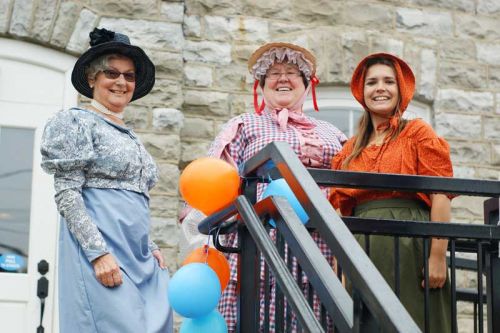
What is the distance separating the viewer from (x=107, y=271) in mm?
3258

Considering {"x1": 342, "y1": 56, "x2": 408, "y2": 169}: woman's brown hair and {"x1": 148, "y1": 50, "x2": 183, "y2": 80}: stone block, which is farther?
{"x1": 148, "y1": 50, "x2": 183, "y2": 80}: stone block

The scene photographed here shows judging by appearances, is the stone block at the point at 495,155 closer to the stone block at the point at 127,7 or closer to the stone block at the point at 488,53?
the stone block at the point at 488,53

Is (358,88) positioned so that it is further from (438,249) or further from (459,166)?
(459,166)

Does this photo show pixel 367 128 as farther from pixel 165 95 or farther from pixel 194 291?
pixel 165 95

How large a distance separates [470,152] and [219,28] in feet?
7.23

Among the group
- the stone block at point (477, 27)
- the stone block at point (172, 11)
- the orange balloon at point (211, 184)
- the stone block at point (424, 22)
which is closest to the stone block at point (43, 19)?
the stone block at point (172, 11)

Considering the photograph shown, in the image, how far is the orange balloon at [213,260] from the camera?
3.41 metres

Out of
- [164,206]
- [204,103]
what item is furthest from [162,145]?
[204,103]

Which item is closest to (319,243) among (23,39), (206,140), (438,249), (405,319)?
(438,249)

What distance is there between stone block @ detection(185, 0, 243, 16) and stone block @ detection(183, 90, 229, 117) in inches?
24.8

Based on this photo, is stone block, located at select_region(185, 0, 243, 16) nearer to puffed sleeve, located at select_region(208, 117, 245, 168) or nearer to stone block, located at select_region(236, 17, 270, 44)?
stone block, located at select_region(236, 17, 270, 44)

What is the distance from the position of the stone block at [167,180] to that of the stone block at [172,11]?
107 cm

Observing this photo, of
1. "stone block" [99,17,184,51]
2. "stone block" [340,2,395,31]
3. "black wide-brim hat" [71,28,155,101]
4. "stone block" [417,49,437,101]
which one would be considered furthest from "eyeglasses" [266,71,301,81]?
"stone block" [417,49,437,101]

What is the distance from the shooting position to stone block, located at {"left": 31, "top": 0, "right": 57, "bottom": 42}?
612cm
